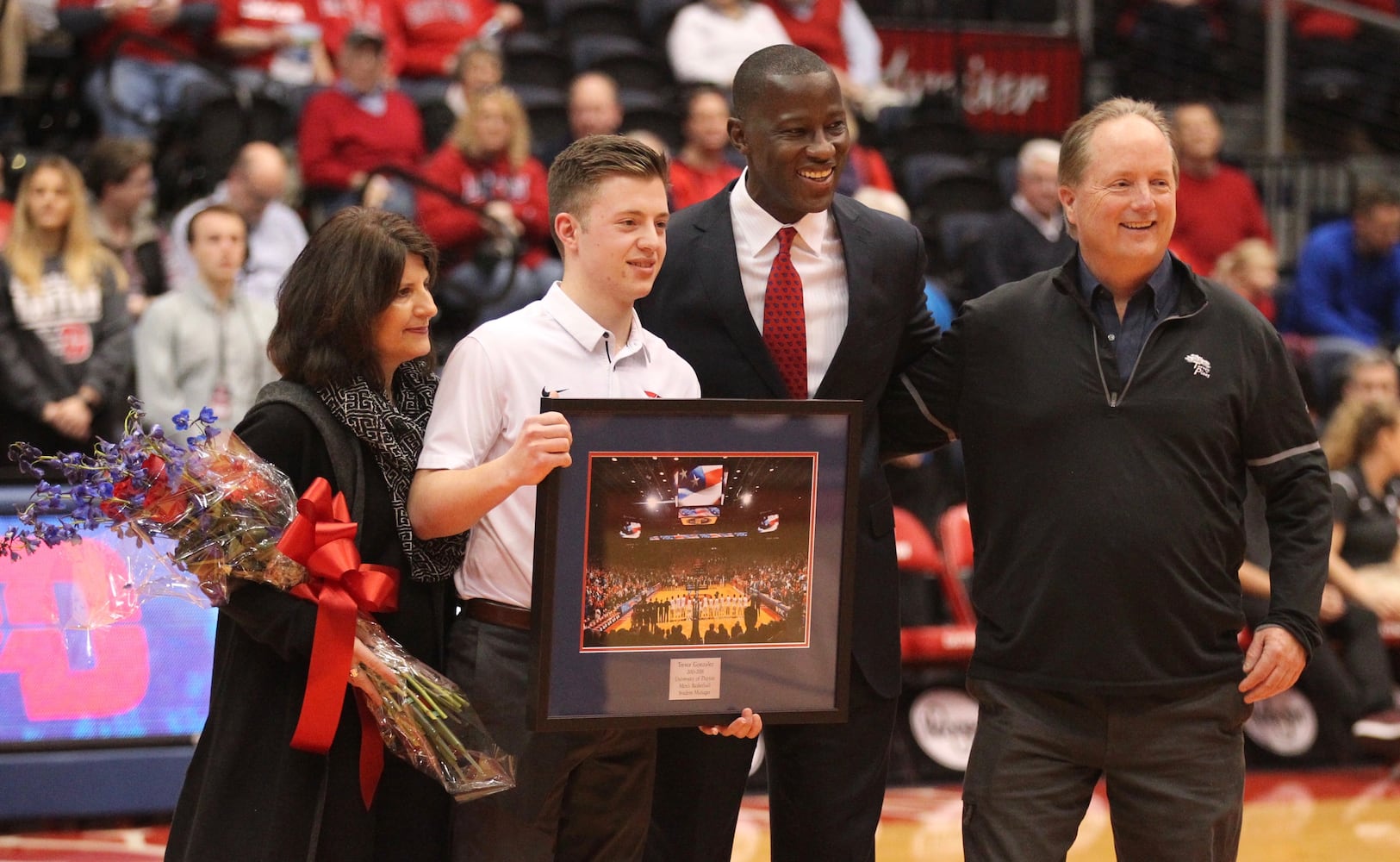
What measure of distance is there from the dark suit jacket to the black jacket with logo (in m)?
0.20

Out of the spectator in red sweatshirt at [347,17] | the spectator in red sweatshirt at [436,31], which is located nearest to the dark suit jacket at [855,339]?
the spectator in red sweatshirt at [347,17]

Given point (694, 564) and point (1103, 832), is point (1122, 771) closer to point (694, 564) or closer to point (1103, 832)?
point (694, 564)

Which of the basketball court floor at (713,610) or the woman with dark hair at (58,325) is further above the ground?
the woman with dark hair at (58,325)

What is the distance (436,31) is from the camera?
9164mm

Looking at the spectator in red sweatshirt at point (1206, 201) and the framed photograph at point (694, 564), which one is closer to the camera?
the framed photograph at point (694, 564)

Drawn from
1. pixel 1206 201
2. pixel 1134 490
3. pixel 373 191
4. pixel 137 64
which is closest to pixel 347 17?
pixel 137 64

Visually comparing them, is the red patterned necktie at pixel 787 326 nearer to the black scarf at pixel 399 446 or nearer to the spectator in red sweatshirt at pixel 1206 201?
the black scarf at pixel 399 446

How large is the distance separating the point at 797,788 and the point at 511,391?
1.01 m

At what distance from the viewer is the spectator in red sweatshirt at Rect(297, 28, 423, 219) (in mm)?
7809

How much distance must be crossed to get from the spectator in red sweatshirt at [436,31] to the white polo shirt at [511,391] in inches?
247

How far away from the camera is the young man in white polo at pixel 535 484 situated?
3.02 m

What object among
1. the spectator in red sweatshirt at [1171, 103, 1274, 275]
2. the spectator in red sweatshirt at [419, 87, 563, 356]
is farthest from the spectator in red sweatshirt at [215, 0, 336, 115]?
the spectator in red sweatshirt at [1171, 103, 1274, 275]

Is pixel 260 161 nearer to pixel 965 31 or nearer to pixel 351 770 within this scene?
pixel 351 770

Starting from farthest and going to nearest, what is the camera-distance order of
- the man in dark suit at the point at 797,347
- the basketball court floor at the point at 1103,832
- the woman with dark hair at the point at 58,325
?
the woman with dark hair at the point at 58,325 → the basketball court floor at the point at 1103,832 → the man in dark suit at the point at 797,347
